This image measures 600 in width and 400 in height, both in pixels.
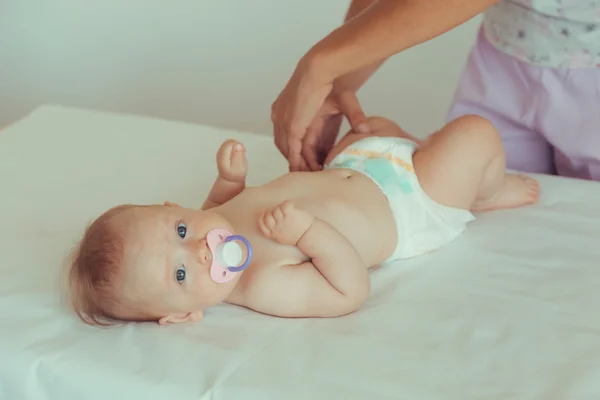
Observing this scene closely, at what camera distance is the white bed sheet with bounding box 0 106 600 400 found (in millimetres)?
861

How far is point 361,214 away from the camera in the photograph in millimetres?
1115

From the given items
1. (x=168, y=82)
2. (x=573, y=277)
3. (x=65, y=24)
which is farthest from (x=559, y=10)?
(x=65, y=24)

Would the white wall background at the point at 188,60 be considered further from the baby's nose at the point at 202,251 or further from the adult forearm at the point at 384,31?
the baby's nose at the point at 202,251

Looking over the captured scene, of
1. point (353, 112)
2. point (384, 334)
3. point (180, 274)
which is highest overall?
point (353, 112)

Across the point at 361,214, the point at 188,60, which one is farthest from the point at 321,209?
the point at 188,60

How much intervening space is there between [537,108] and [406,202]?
32 cm

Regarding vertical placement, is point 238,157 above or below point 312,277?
above

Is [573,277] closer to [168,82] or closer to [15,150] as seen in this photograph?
[15,150]

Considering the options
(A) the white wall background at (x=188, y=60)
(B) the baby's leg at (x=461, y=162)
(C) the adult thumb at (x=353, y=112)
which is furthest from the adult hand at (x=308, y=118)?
(A) the white wall background at (x=188, y=60)

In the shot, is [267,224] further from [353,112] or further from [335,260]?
[353,112]

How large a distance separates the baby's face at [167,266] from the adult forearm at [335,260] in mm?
125

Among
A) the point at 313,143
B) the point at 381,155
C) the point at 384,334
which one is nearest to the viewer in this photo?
the point at 384,334

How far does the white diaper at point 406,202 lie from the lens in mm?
1147

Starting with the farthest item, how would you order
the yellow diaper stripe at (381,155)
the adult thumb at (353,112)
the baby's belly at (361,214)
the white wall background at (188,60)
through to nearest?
the white wall background at (188,60) < the adult thumb at (353,112) < the yellow diaper stripe at (381,155) < the baby's belly at (361,214)
